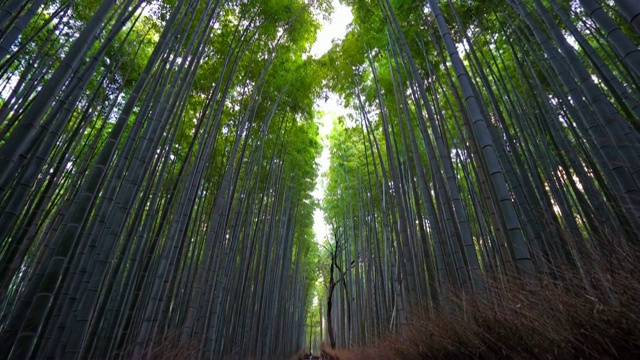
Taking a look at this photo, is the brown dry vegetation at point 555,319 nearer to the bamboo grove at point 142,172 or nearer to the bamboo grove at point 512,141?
the bamboo grove at point 512,141

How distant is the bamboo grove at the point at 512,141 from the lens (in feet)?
5.43

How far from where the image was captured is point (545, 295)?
3.81 feet

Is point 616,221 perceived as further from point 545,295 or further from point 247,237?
point 247,237

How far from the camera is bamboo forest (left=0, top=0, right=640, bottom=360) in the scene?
1397 mm

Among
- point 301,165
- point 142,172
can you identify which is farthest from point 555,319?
point 301,165

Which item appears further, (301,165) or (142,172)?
(301,165)

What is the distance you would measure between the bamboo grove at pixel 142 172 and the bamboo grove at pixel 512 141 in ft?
5.58

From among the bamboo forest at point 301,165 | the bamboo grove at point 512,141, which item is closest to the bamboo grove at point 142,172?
the bamboo forest at point 301,165

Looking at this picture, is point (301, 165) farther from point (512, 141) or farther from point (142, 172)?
point (142, 172)

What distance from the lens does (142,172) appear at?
2049 mm

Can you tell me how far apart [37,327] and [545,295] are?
213 cm

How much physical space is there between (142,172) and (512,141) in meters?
3.21

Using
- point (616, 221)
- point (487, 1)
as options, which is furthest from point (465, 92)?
point (487, 1)

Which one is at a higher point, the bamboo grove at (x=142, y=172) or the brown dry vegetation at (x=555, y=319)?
the bamboo grove at (x=142, y=172)
